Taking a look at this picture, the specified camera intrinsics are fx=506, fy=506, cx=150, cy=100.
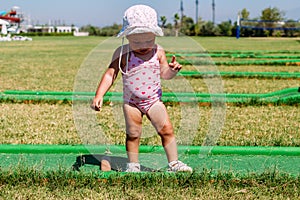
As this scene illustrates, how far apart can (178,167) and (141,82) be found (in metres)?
0.68

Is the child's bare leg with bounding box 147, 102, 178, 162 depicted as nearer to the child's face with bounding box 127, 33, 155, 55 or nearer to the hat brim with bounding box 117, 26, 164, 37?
the child's face with bounding box 127, 33, 155, 55

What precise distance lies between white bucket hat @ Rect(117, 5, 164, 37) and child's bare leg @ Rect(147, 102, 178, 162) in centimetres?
54

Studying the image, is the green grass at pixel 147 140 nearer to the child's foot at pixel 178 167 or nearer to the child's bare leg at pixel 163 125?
the child's foot at pixel 178 167

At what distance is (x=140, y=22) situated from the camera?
3.49 metres

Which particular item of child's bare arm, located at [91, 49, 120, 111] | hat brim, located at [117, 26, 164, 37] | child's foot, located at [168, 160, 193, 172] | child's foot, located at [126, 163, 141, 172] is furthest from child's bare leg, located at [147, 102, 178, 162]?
hat brim, located at [117, 26, 164, 37]

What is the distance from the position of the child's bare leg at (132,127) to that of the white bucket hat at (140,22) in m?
0.55

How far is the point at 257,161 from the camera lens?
13.4 feet

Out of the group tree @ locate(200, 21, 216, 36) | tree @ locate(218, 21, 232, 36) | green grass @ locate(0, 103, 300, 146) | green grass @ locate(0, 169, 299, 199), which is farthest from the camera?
tree @ locate(200, 21, 216, 36)

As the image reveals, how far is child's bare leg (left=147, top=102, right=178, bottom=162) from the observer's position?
366 centimetres

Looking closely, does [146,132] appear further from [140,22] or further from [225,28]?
[225,28]

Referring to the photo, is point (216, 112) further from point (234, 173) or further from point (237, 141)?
point (234, 173)

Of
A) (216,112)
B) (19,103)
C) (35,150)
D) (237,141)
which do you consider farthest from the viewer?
(19,103)

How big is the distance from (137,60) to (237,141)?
1.81 meters

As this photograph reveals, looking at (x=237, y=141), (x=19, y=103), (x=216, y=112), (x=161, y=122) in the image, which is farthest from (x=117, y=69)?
(x=19, y=103)
